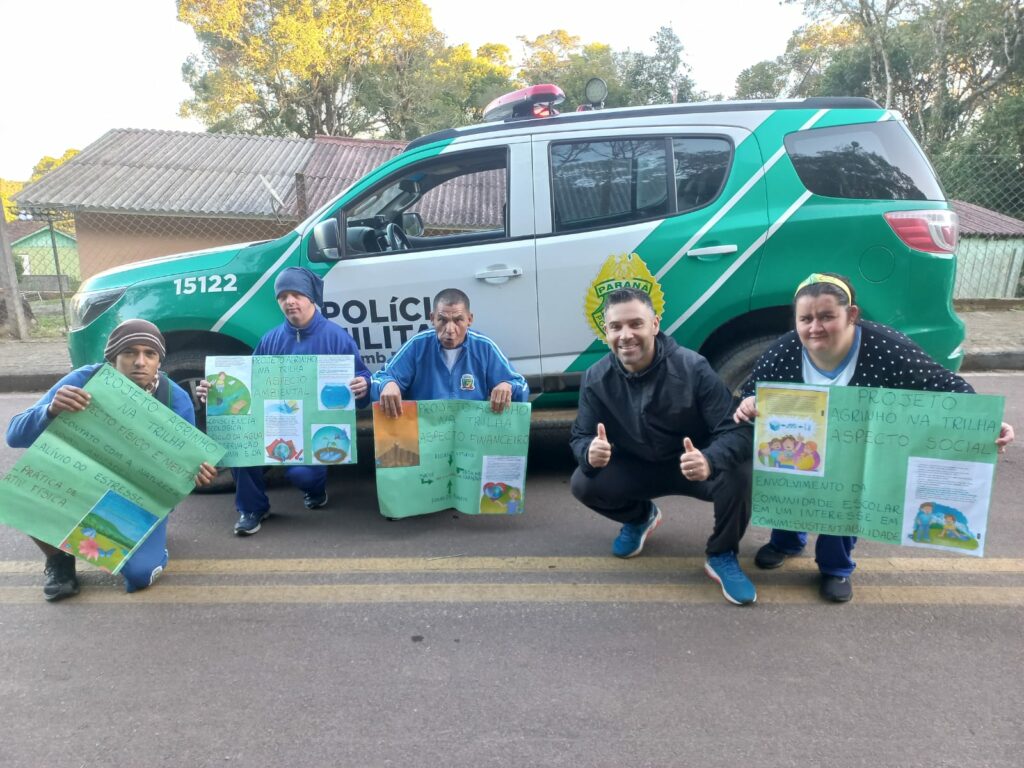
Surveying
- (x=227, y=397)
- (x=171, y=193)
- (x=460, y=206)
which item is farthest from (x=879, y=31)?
(x=227, y=397)

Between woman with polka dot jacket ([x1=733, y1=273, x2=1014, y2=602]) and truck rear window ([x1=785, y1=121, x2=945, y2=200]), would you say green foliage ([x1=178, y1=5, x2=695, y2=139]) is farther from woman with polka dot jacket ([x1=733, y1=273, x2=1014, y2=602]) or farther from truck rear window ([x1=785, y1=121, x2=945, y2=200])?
woman with polka dot jacket ([x1=733, y1=273, x2=1014, y2=602])

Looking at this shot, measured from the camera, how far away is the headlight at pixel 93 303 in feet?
12.8

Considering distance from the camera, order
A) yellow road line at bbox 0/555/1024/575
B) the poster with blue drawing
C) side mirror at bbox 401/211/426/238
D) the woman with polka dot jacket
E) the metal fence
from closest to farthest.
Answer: the poster with blue drawing → the woman with polka dot jacket → yellow road line at bbox 0/555/1024/575 → side mirror at bbox 401/211/426/238 → the metal fence

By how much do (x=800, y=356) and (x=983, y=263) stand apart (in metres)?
15.3

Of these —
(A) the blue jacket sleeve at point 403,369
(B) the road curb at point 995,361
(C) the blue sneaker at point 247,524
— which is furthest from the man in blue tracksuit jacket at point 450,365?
(B) the road curb at point 995,361

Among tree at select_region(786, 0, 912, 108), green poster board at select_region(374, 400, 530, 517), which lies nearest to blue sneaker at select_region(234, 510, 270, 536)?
green poster board at select_region(374, 400, 530, 517)

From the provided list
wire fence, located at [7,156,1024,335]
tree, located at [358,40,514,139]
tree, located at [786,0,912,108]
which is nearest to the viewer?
wire fence, located at [7,156,1024,335]

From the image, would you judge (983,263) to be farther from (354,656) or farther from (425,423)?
(354,656)

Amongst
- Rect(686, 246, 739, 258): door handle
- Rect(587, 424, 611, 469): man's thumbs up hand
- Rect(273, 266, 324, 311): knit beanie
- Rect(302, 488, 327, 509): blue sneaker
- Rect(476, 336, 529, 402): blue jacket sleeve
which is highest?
Rect(686, 246, 739, 258): door handle

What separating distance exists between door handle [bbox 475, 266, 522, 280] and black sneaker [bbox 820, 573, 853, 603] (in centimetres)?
219

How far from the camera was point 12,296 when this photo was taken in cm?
910

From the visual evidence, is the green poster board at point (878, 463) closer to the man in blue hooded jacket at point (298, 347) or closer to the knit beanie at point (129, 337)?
the man in blue hooded jacket at point (298, 347)

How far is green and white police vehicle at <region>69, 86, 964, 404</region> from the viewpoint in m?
3.64

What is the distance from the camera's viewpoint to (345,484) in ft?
13.8
